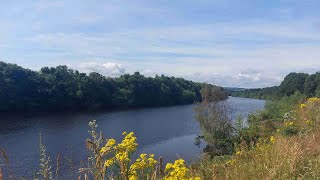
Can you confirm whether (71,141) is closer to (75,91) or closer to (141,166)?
(141,166)

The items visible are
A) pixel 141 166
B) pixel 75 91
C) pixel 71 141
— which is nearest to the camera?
pixel 141 166

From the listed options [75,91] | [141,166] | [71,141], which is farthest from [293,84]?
[141,166]

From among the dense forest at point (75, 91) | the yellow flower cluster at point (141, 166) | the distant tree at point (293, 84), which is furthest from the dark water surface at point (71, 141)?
the distant tree at point (293, 84)

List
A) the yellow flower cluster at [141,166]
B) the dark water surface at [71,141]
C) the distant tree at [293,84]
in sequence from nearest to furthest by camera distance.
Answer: the yellow flower cluster at [141,166] < the dark water surface at [71,141] < the distant tree at [293,84]

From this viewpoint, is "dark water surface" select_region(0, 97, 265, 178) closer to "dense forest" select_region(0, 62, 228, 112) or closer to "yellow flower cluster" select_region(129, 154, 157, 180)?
"yellow flower cluster" select_region(129, 154, 157, 180)

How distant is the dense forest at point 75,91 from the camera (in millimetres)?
56062

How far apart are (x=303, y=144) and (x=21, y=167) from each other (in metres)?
16.7

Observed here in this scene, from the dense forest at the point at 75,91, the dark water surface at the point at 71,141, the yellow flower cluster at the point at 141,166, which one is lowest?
the dark water surface at the point at 71,141

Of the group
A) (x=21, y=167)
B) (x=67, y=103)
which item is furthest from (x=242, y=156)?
(x=67, y=103)

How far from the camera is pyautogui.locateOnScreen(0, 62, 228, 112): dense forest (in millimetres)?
56062

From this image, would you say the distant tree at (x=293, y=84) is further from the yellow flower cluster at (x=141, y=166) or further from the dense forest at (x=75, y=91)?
the yellow flower cluster at (x=141, y=166)

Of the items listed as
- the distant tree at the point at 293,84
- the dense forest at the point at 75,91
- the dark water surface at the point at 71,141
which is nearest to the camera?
the dark water surface at the point at 71,141

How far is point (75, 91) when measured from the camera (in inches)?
2625

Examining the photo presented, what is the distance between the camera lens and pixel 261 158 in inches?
167
